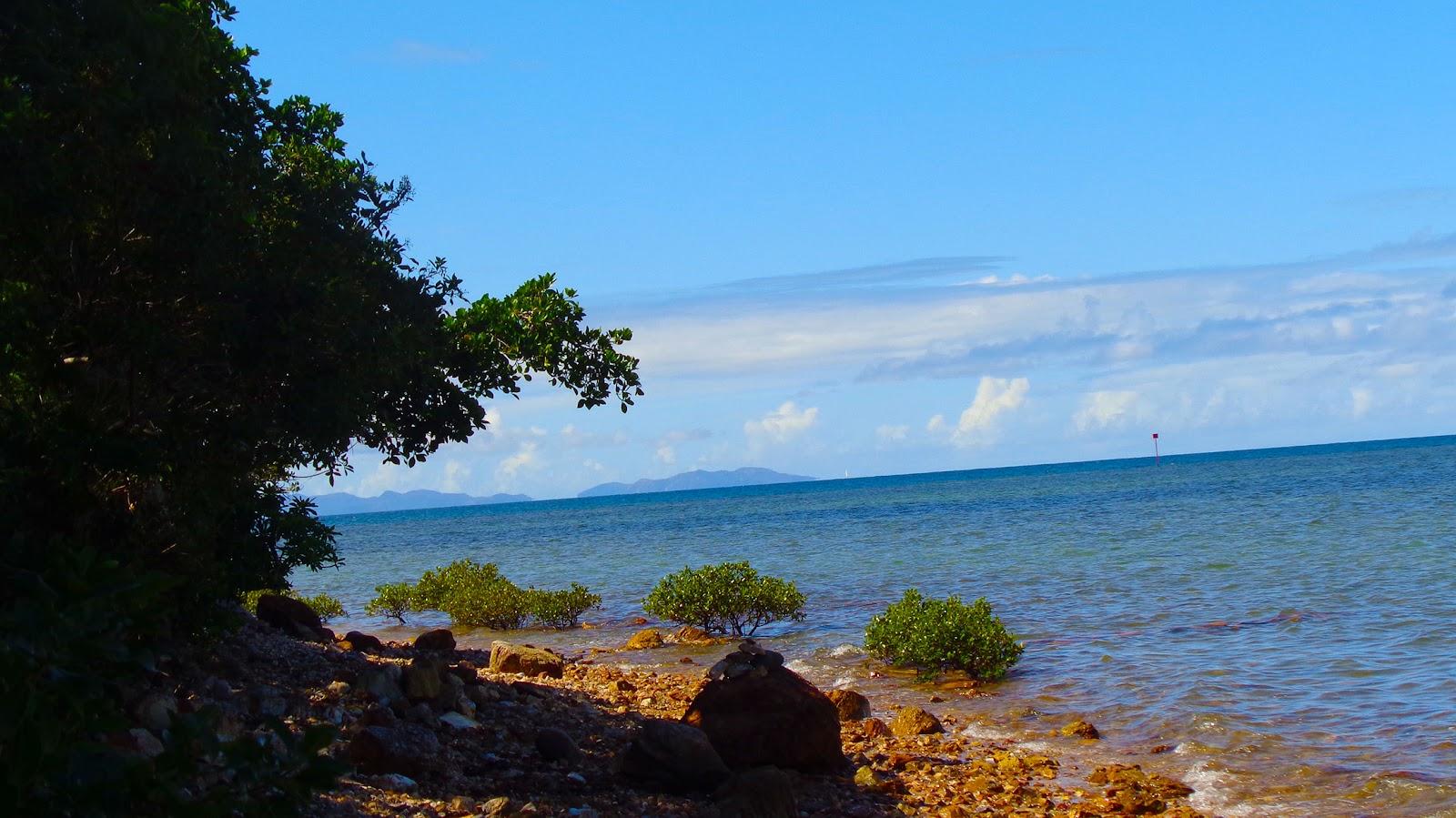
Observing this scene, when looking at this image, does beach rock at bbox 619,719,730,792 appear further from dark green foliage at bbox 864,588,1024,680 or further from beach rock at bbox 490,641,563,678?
dark green foliage at bbox 864,588,1024,680

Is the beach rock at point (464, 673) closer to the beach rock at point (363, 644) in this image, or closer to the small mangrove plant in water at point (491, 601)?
the beach rock at point (363, 644)

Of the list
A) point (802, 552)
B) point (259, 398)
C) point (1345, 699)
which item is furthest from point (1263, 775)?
point (802, 552)

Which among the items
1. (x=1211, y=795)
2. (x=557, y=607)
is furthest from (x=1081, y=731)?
(x=557, y=607)

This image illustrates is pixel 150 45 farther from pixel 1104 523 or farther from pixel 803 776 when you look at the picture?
pixel 1104 523

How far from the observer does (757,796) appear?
974 centimetres

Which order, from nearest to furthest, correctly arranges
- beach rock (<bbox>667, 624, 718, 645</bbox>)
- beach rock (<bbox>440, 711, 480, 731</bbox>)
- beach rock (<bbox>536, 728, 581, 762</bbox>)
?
beach rock (<bbox>536, 728, 581, 762</bbox>)
beach rock (<bbox>440, 711, 480, 731</bbox>)
beach rock (<bbox>667, 624, 718, 645</bbox>)

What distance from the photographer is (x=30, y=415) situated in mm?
7922

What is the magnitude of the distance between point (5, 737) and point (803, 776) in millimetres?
8965

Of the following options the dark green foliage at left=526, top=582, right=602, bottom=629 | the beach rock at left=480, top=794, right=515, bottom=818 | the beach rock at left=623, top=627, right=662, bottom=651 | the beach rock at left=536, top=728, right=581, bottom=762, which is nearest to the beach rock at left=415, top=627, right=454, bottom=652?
the beach rock at left=623, top=627, right=662, bottom=651

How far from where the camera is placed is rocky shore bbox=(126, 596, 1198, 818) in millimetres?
9656

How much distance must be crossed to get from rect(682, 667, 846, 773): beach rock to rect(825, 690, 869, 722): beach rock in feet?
10.8

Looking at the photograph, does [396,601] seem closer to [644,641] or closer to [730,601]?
[644,641]

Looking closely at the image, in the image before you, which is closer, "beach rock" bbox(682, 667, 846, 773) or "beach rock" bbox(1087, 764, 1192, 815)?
"beach rock" bbox(1087, 764, 1192, 815)

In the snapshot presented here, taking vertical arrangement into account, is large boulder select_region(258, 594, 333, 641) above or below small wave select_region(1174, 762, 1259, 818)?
above
